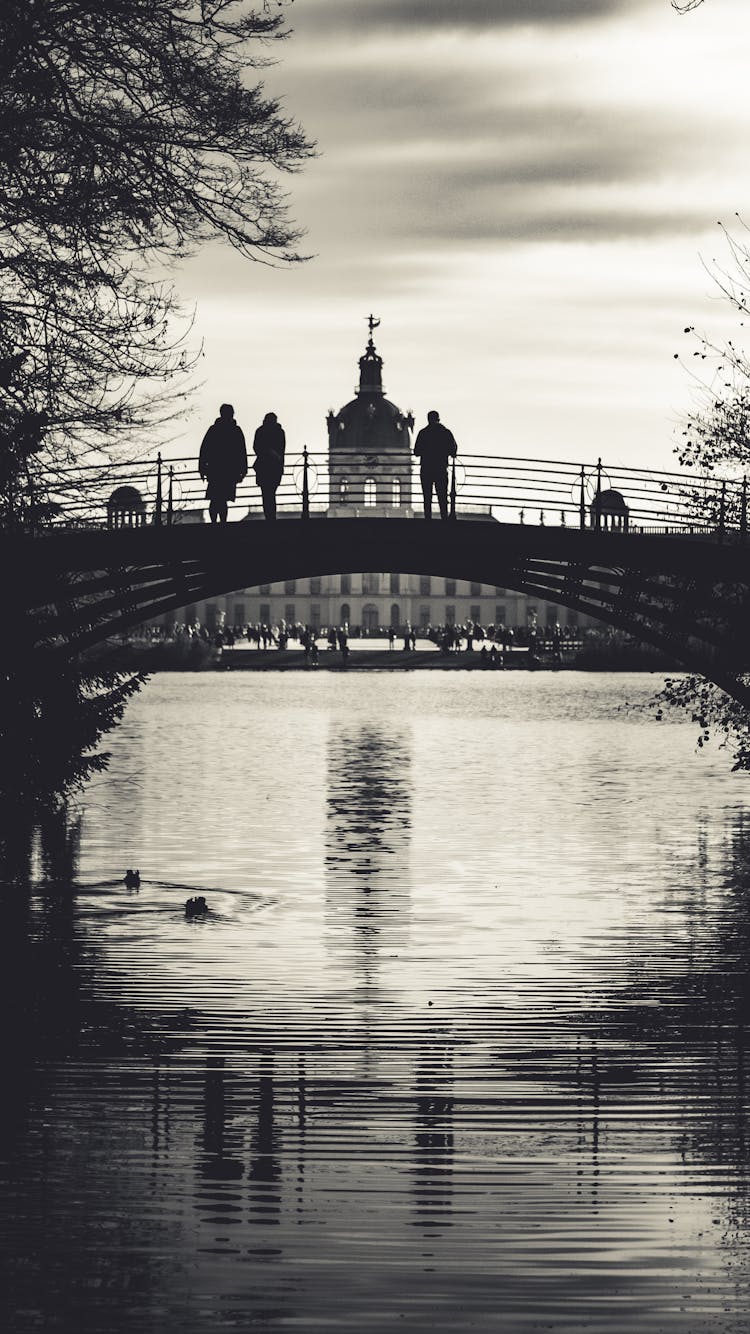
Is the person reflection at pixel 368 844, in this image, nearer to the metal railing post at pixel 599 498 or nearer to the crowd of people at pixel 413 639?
the metal railing post at pixel 599 498

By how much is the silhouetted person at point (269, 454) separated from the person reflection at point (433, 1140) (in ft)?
46.5

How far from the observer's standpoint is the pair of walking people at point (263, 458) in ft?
88.9

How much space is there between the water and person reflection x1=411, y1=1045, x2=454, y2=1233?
3 centimetres

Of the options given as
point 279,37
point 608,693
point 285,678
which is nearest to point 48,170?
point 279,37

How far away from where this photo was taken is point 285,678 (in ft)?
341

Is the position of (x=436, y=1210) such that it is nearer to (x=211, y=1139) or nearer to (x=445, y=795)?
(x=211, y=1139)

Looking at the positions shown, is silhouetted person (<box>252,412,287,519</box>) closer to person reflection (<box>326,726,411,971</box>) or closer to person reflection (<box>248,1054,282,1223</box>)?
person reflection (<box>326,726,411,971</box>)

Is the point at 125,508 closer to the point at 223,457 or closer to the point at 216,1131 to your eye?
the point at 223,457

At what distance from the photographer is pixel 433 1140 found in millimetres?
12148

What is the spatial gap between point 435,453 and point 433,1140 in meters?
17.2

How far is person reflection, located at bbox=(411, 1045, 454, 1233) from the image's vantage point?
10672mm

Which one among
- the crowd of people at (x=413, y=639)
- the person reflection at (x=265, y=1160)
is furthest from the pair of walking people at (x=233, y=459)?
the crowd of people at (x=413, y=639)

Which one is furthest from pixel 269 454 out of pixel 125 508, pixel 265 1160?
pixel 265 1160

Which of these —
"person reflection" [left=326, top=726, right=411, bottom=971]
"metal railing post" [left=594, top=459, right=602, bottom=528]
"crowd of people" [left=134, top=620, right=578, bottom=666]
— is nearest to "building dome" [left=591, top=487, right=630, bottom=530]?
"metal railing post" [left=594, top=459, right=602, bottom=528]
